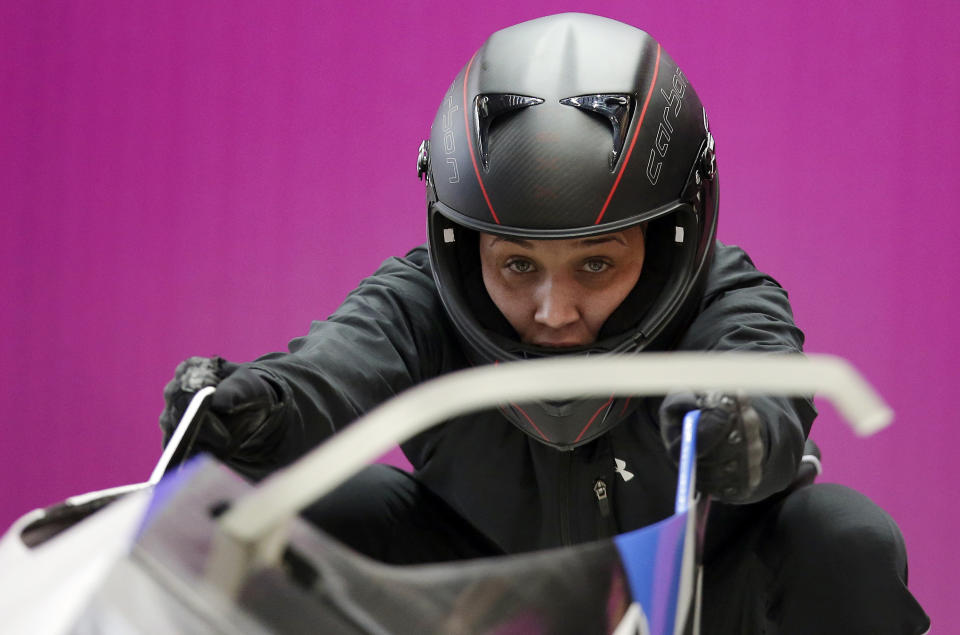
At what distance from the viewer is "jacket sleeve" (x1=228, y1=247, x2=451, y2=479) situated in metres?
0.88

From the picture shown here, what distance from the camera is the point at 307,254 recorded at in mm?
1824

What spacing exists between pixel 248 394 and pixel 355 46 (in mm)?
1069

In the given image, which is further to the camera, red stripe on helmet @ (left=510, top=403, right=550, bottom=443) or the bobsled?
red stripe on helmet @ (left=510, top=403, right=550, bottom=443)

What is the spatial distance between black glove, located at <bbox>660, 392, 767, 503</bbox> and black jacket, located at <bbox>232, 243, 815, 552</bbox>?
0.58ft

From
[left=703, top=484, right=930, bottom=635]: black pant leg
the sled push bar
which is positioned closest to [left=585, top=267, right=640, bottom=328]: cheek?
[left=703, top=484, right=930, bottom=635]: black pant leg

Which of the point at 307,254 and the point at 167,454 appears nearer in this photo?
the point at 167,454

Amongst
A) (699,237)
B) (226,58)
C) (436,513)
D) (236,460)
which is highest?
(226,58)

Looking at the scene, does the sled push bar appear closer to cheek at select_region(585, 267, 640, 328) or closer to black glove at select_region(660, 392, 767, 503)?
black glove at select_region(660, 392, 767, 503)

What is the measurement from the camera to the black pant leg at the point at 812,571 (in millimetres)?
875

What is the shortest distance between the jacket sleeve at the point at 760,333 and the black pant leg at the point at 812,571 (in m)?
0.08

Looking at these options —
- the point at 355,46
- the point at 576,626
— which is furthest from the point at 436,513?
the point at 355,46

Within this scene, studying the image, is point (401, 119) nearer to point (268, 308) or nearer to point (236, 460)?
point (268, 308)

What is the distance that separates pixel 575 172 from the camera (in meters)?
0.93

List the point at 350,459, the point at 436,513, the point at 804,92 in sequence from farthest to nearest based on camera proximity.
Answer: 1. the point at 804,92
2. the point at 436,513
3. the point at 350,459
